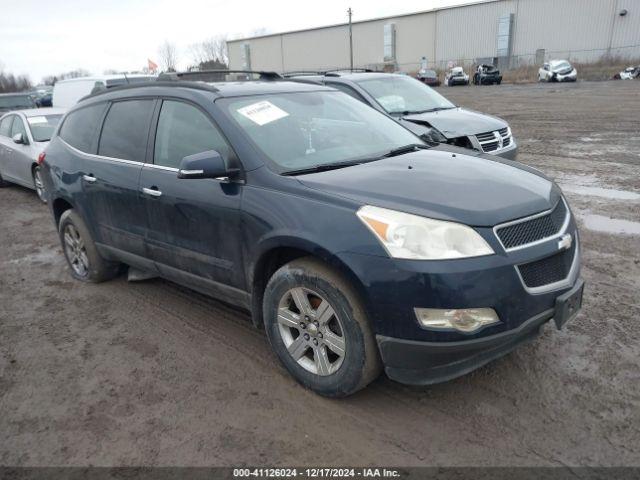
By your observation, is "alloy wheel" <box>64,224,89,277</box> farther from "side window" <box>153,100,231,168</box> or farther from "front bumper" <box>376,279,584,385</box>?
"front bumper" <box>376,279,584,385</box>

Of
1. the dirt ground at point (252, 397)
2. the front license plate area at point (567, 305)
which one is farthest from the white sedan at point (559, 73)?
the front license plate area at point (567, 305)

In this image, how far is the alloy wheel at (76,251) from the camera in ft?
17.2

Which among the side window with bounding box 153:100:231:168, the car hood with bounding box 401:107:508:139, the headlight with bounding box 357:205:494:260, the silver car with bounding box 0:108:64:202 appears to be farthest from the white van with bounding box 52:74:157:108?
the headlight with bounding box 357:205:494:260

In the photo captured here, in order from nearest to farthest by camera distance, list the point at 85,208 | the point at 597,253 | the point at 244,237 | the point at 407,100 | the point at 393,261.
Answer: the point at 393,261, the point at 244,237, the point at 85,208, the point at 597,253, the point at 407,100

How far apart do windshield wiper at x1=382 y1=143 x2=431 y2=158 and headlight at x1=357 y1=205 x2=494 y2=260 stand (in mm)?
1129

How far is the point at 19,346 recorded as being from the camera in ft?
13.5

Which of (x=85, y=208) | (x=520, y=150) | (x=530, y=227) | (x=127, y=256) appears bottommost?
(x=520, y=150)

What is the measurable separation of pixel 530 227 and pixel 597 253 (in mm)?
2866

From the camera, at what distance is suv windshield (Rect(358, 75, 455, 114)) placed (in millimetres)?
8555

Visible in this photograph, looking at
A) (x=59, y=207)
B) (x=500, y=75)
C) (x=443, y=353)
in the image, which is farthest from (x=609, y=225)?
(x=500, y=75)

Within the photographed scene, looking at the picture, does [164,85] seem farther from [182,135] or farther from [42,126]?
[42,126]

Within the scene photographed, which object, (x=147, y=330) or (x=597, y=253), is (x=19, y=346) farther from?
(x=597, y=253)

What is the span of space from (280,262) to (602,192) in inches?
239

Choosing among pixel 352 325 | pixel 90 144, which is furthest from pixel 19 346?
pixel 352 325
